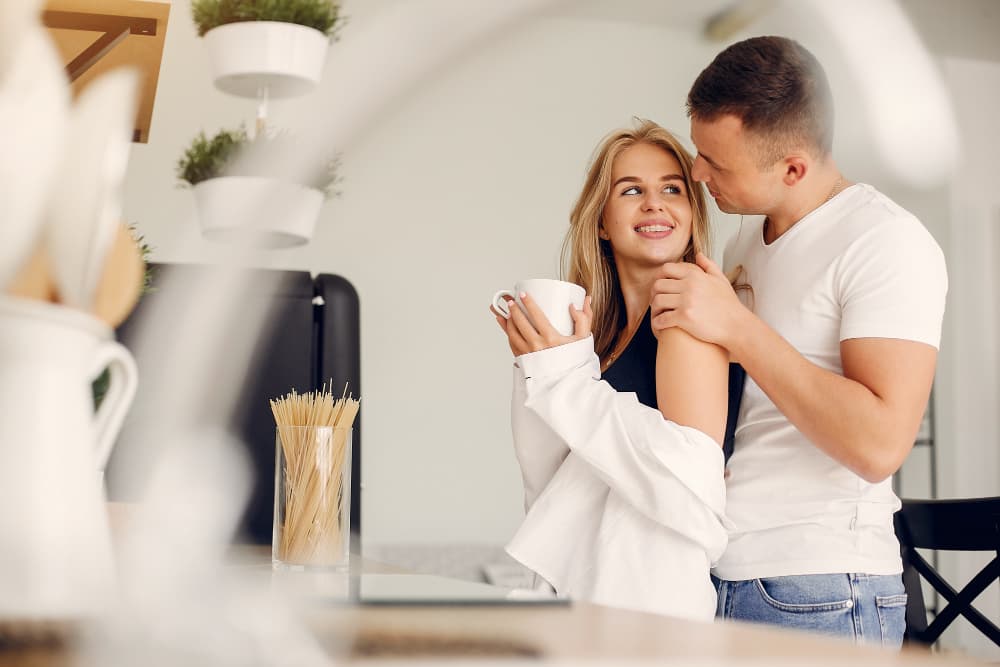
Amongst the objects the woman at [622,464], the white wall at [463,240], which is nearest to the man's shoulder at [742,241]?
the woman at [622,464]

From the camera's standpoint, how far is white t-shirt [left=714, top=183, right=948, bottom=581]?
84 cm

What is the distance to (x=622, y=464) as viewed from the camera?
29.3 inches

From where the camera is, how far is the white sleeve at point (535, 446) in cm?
87

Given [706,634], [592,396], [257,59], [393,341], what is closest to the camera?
[706,634]

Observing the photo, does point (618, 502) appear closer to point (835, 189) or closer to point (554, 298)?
point (554, 298)

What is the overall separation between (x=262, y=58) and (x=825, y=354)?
55 cm

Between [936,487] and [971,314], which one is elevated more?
[971,314]

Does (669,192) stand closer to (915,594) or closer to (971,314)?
(915,594)

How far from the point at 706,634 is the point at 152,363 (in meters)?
0.80

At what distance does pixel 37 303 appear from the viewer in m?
0.21

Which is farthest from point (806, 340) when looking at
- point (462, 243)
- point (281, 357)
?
point (462, 243)

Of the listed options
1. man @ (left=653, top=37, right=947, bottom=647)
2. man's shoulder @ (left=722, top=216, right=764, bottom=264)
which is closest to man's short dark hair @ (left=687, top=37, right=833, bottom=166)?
man @ (left=653, top=37, right=947, bottom=647)

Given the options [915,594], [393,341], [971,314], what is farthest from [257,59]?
[971,314]

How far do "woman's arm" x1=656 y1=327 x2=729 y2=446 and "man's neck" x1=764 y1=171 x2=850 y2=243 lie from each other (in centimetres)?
22
